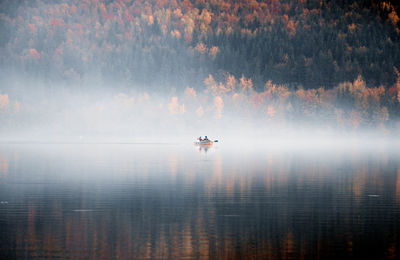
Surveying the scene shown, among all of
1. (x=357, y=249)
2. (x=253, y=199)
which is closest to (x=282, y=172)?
(x=253, y=199)

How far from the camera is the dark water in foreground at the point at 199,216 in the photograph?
87.8 feet

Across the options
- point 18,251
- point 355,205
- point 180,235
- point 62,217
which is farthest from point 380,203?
point 18,251

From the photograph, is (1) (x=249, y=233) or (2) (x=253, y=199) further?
(2) (x=253, y=199)

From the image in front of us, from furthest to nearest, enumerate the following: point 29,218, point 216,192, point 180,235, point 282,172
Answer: point 282,172
point 216,192
point 29,218
point 180,235

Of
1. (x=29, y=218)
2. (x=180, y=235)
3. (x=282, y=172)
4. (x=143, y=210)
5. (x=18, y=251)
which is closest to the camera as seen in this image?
(x=18, y=251)

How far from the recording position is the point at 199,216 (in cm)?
3462

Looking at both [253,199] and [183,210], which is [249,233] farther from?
[253,199]

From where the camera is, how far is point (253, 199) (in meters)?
41.6

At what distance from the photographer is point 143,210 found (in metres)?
36.7

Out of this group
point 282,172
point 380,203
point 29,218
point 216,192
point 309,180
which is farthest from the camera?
point 282,172

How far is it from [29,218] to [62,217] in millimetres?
1595

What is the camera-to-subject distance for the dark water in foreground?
26.8 metres

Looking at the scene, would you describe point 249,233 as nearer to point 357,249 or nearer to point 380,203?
point 357,249

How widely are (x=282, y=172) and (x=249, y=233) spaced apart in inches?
1354
